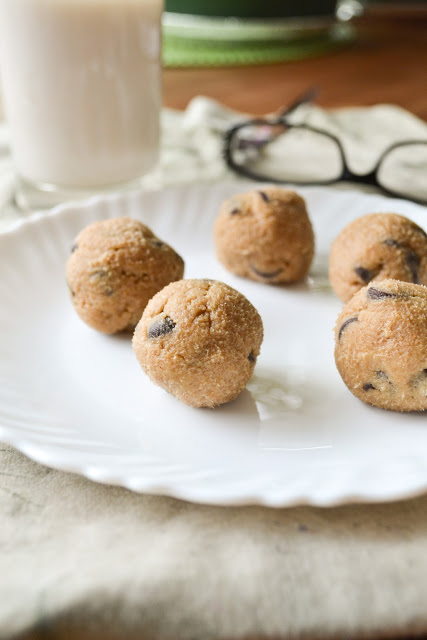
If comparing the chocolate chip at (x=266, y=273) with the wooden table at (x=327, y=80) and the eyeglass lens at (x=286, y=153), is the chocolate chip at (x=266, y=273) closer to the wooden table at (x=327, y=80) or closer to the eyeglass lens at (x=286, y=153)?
the eyeglass lens at (x=286, y=153)

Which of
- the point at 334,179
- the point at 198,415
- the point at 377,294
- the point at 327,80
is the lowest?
the point at 327,80

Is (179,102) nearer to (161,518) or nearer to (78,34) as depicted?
(78,34)

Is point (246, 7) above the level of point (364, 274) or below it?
below

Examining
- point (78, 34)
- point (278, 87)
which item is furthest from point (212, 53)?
point (78, 34)

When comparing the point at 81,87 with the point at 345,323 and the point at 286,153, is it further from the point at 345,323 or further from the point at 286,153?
the point at 345,323

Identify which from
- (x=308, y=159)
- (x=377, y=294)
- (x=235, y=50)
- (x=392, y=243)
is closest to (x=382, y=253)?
(x=392, y=243)

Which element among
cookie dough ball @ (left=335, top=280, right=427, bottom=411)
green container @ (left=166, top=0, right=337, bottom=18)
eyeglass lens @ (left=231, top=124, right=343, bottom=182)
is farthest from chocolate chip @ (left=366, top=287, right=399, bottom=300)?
green container @ (left=166, top=0, right=337, bottom=18)
